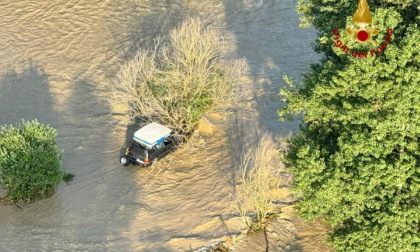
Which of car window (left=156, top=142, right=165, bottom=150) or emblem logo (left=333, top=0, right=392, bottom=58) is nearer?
emblem logo (left=333, top=0, right=392, bottom=58)

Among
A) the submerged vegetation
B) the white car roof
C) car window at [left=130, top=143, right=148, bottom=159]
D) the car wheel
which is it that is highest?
the submerged vegetation

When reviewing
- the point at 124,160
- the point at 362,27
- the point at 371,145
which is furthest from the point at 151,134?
the point at 362,27

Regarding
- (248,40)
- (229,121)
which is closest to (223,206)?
(229,121)

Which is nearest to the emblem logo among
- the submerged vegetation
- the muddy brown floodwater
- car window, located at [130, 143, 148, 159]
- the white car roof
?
the muddy brown floodwater

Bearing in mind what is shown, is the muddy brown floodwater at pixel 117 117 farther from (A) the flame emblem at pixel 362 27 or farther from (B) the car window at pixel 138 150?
(A) the flame emblem at pixel 362 27

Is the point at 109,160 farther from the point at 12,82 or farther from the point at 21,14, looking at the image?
the point at 21,14

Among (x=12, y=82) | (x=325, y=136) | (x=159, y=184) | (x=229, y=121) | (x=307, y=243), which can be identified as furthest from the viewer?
(x=12, y=82)

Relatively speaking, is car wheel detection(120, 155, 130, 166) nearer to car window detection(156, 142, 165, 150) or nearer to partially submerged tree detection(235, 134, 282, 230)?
car window detection(156, 142, 165, 150)
